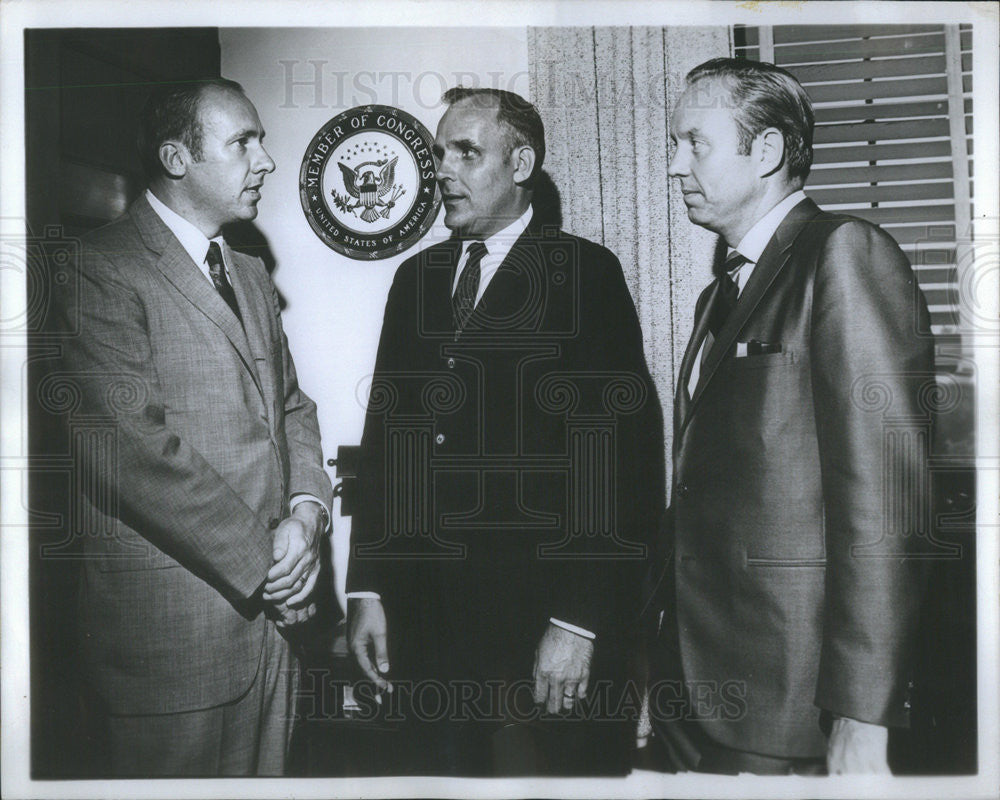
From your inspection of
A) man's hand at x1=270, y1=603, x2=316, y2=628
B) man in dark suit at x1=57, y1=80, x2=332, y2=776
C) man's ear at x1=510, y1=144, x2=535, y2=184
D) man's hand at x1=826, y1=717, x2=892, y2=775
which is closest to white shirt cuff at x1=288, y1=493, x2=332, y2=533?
man in dark suit at x1=57, y1=80, x2=332, y2=776

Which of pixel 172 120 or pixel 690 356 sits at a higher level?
pixel 172 120

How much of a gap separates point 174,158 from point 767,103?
167cm

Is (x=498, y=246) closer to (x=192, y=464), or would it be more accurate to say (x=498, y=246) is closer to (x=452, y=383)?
(x=452, y=383)

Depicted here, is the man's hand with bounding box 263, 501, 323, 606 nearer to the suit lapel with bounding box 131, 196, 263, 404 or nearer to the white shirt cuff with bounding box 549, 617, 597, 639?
the suit lapel with bounding box 131, 196, 263, 404

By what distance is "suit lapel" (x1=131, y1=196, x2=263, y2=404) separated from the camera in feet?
7.68

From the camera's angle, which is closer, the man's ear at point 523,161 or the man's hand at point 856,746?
the man's hand at point 856,746

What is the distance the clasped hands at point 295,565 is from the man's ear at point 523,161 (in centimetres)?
110

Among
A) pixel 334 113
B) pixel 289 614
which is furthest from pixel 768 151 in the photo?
pixel 289 614

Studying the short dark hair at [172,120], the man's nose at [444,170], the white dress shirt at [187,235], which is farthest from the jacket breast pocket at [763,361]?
the short dark hair at [172,120]

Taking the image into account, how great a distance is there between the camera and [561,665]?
2.37m

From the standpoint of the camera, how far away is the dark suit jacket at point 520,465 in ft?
7.80

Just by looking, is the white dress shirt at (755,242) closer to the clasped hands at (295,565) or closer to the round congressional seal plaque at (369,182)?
the round congressional seal plaque at (369,182)

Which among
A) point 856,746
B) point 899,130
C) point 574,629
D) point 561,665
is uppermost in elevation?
point 899,130

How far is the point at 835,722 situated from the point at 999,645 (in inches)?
22.1
